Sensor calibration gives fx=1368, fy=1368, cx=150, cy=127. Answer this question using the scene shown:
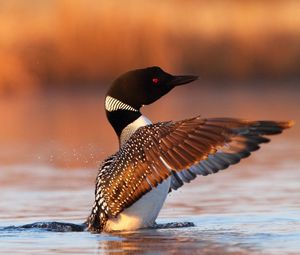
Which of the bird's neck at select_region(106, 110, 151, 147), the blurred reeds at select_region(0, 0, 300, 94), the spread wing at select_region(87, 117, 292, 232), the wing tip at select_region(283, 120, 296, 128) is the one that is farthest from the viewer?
the blurred reeds at select_region(0, 0, 300, 94)

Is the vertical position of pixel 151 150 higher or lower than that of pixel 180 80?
lower

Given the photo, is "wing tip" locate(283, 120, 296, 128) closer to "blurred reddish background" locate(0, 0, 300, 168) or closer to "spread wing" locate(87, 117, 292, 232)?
"spread wing" locate(87, 117, 292, 232)

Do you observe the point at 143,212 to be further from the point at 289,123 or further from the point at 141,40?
the point at 141,40

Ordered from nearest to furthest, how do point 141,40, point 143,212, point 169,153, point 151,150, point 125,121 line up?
1. point 169,153
2. point 151,150
3. point 143,212
4. point 125,121
5. point 141,40

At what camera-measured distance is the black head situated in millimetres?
8641

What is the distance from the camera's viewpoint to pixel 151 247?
7586 mm

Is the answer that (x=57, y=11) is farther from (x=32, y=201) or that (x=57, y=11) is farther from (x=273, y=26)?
(x=32, y=201)

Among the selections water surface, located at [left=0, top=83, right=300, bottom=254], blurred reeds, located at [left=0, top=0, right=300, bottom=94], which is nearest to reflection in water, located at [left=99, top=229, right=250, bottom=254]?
water surface, located at [left=0, top=83, right=300, bottom=254]

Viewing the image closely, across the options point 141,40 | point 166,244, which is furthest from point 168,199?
point 141,40

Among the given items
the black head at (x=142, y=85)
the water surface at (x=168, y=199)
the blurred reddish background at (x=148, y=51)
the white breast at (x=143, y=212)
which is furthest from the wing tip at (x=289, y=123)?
the blurred reddish background at (x=148, y=51)

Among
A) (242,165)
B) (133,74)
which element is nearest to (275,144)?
(242,165)

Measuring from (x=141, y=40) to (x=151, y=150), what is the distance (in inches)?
468

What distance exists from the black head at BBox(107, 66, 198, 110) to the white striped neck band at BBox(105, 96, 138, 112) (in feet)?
0.06

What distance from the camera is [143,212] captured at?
827cm
